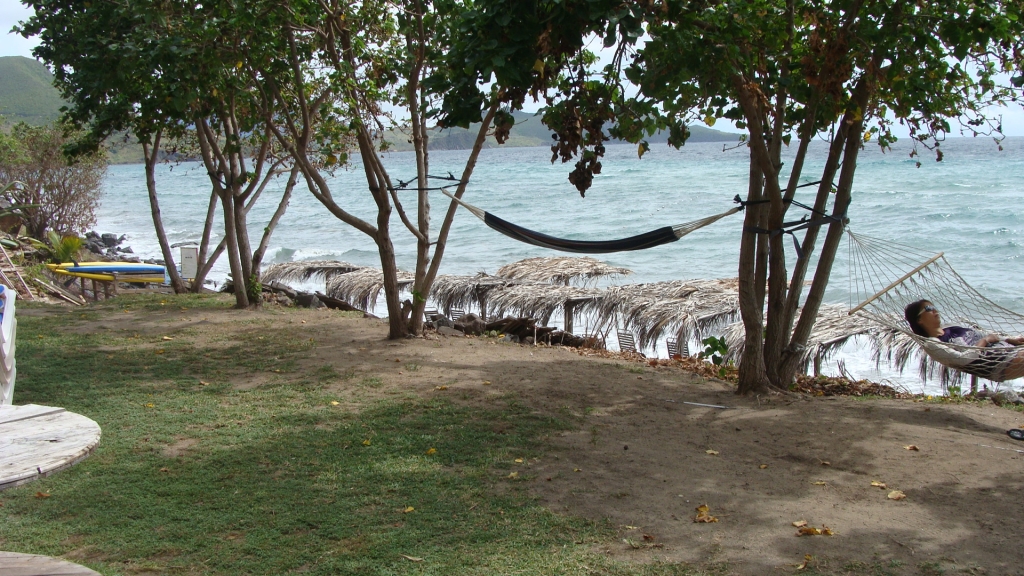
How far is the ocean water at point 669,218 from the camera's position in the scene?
55.4 ft

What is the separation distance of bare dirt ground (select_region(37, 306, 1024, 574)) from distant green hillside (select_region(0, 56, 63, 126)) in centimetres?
7843

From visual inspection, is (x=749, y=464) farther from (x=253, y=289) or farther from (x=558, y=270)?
(x=558, y=270)

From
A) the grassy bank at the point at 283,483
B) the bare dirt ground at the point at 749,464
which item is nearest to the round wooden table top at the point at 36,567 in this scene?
the grassy bank at the point at 283,483

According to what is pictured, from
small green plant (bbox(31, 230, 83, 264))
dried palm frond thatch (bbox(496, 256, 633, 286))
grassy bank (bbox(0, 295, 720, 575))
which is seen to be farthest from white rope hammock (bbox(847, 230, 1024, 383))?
small green plant (bbox(31, 230, 83, 264))

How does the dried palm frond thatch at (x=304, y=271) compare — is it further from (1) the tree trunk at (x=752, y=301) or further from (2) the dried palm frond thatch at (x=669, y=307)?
(1) the tree trunk at (x=752, y=301)

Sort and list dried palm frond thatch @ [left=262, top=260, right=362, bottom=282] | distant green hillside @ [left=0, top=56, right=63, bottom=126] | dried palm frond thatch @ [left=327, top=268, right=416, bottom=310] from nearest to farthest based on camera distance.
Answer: dried palm frond thatch @ [left=327, top=268, right=416, bottom=310] → dried palm frond thatch @ [left=262, top=260, right=362, bottom=282] → distant green hillside @ [left=0, top=56, right=63, bottom=126]

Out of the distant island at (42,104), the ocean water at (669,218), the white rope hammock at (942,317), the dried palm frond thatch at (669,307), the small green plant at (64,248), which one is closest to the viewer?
the white rope hammock at (942,317)

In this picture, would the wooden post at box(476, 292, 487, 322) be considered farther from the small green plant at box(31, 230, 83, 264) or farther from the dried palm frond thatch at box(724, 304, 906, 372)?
the small green plant at box(31, 230, 83, 264)

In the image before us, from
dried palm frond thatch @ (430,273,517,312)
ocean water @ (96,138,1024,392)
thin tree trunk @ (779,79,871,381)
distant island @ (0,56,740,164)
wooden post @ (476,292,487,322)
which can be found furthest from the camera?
distant island @ (0,56,740,164)

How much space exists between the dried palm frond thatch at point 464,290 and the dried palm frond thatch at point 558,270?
303 millimetres

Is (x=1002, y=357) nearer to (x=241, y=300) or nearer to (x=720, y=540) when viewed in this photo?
(x=720, y=540)

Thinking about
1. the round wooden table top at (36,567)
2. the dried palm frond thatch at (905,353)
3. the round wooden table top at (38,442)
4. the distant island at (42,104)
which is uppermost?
the distant island at (42,104)

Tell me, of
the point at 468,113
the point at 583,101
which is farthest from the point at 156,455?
the point at 583,101

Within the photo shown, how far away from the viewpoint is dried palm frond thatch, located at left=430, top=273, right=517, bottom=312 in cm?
1086
